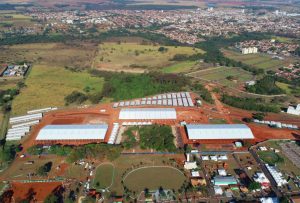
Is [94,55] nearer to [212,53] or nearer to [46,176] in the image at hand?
[212,53]

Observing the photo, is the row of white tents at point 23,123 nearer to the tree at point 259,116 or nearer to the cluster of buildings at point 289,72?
the tree at point 259,116

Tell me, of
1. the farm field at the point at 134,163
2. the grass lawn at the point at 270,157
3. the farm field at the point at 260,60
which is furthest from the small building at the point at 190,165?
the farm field at the point at 260,60

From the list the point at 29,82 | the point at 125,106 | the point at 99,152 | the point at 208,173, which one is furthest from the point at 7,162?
the point at 29,82

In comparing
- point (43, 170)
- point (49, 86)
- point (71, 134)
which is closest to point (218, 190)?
point (43, 170)

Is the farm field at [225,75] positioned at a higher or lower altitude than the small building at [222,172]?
lower

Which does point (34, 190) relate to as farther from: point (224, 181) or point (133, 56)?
point (133, 56)

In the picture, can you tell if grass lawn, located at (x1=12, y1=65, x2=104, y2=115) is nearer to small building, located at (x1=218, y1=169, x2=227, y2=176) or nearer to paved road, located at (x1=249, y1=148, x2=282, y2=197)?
small building, located at (x1=218, y1=169, x2=227, y2=176)
